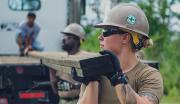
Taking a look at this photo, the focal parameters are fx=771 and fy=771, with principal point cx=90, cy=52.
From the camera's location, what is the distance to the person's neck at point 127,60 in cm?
449

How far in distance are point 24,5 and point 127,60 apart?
9865mm

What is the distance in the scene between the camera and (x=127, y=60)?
4523 mm

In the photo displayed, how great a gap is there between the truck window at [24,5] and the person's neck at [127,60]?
9.67m

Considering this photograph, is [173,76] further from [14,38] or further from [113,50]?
[113,50]

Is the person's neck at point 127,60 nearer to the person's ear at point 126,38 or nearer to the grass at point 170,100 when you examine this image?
the person's ear at point 126,38

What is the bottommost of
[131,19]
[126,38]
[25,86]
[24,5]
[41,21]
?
[25,86]

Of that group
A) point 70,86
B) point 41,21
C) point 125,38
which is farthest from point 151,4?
point 125,38

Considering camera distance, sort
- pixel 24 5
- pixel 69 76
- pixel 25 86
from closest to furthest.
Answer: pixel 69 76 < pixel 25 86 < pixel 24 5

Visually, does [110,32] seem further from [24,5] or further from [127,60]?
[24,5]

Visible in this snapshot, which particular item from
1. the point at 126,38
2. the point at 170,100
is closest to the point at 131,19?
the point at 126,38

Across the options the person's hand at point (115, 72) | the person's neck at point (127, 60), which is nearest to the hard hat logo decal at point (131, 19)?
the person's neck at point (127, 60)

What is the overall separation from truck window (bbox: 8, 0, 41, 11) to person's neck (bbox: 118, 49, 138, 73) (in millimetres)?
9674

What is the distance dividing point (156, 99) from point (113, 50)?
38 centimetres

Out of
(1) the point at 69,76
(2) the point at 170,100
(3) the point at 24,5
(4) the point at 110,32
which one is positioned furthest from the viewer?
(2) the point at 170,100
